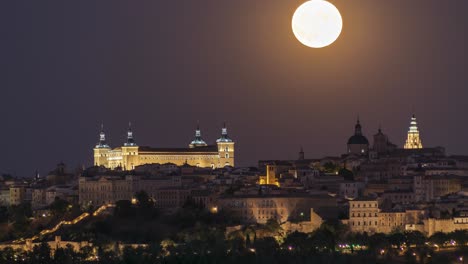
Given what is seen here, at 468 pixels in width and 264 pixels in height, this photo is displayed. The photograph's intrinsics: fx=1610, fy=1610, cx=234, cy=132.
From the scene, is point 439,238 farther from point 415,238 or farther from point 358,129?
point 358,129

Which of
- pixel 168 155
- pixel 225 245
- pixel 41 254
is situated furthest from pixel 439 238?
pixel 168 155

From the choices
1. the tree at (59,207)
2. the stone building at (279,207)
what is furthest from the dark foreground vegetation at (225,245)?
the tree at (59,207)

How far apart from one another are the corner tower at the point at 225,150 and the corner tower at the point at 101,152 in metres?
7.13

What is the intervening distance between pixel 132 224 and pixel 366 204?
11.2 metres

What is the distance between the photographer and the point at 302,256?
59.3m

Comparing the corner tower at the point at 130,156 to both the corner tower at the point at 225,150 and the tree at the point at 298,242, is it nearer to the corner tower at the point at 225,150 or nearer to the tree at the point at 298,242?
the corner tower at the point at 225,150

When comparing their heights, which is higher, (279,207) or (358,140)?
(358,140)

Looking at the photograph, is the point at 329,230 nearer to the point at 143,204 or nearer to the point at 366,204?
the point at 366,204

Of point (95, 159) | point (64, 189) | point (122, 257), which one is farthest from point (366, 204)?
point (95, 159)

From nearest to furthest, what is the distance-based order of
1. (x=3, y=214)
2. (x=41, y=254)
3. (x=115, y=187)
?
(x=41, y=254) < (x=115, y=187) < (x=3, y=214)

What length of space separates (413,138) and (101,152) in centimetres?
2113

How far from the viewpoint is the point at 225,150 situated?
101 meters

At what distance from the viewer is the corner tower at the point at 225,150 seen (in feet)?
326

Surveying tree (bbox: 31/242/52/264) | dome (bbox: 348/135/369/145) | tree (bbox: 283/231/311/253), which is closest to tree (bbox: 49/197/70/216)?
tree (bbox: 31/242/52/264)
